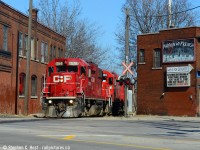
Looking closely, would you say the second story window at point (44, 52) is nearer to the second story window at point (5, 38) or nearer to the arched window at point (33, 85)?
the arched window at point (33, 85)

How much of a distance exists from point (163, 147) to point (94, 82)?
19.2m

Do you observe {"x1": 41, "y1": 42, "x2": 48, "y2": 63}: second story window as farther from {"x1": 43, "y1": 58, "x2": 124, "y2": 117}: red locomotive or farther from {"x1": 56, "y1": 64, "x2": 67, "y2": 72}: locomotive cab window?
{"x1": 56, "y1": 64, "x2": 67, "y2": 72}: locomotive cab window

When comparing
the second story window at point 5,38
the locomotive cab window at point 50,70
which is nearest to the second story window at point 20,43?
the second story window at point 5,38

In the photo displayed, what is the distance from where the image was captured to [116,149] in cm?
1167

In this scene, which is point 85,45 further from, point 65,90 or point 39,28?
point 65,90

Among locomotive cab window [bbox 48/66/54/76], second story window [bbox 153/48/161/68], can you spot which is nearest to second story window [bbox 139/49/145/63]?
second story window [bbox 153/48/161/68]

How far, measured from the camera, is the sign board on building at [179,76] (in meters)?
36.9

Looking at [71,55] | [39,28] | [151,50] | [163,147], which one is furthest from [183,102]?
[71,55]

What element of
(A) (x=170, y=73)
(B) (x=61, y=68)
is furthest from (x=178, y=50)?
(B) (x=61, y=68)

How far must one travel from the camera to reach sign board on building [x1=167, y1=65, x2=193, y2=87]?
36875 millimetres

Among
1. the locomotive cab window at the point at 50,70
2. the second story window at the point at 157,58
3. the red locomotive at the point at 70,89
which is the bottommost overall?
the red locomotive at the point at 70,89

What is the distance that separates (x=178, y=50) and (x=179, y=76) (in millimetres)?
2335

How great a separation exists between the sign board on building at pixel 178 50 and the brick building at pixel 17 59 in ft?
41.2

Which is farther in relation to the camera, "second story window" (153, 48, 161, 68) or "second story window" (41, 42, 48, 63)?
"second story window" (41, 42, 48, 63)
